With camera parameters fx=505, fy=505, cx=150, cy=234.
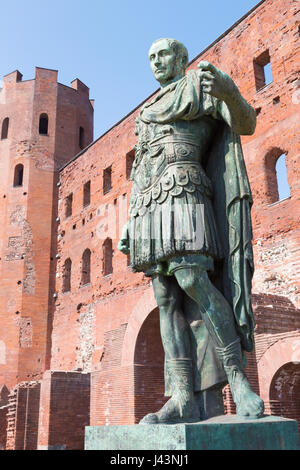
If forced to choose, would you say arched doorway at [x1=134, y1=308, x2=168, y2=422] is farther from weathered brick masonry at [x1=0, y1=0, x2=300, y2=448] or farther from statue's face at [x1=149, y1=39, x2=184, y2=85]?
statue's face at [x1=149, y1=39, x2=184, y2=85]

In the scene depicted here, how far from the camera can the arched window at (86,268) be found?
805 inches

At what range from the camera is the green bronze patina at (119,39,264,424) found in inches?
111

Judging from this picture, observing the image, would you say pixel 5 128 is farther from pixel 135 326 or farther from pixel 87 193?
pixel 135 326

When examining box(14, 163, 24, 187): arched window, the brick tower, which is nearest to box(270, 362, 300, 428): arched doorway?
the brick tower

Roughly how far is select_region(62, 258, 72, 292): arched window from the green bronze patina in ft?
61.1

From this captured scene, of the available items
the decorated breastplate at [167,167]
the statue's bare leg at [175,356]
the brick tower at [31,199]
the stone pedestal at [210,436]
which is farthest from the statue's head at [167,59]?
the brick tower at [31,199]

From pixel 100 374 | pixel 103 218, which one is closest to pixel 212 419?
pixel 100 374

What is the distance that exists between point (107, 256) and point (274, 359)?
11.2 m

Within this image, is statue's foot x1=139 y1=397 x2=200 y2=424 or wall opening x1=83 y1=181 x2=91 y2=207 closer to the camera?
statue's foot x1=139 y1=397 x2=200 y2=424

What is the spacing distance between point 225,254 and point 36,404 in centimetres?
1457

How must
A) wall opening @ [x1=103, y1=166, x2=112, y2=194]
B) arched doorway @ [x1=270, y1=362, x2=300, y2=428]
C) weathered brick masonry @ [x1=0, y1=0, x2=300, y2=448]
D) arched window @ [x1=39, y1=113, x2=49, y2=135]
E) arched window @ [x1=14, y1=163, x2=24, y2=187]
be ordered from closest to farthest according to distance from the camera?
arched doorway @ [x1=270, y1=362, x2=300, y2=428] < weathered brick masonry @ [x1=0, y1=0, x2=300, y2=448] < wall opening @ [x1=103, y1=166, x2=112, y2=194] < arched window @ [x1=14, y1=163, x2=24, y2=187] < arched window @ [x1=39, y1=113, x2=49, y2=135]

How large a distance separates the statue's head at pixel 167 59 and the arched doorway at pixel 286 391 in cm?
667

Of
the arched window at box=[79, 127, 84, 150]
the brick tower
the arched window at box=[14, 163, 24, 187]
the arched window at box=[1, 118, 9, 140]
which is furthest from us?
the arched window at box=[79, 127, 84, 150]

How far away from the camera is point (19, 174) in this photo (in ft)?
77.0
